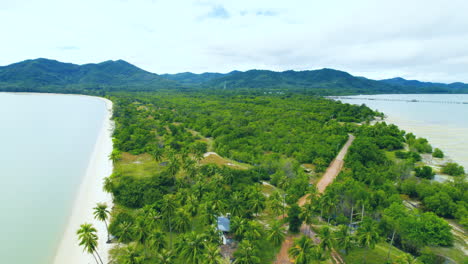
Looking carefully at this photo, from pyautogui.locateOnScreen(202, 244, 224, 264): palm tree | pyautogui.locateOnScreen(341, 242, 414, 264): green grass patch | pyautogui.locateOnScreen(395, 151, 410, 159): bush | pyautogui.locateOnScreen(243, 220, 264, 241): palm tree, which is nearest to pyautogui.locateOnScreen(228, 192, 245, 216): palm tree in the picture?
pyautogui.locateOnScreen(243, 220, 264, 241): palm tree

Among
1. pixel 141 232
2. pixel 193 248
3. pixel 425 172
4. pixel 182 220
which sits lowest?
pixel 425 172

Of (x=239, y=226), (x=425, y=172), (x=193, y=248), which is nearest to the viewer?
(x=193, y=248)

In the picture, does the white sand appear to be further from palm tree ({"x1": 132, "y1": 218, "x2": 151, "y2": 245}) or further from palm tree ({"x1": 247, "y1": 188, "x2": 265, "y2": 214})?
palm tree ({"x1": 247, "y1": 188, "x2": 265, "y2": 214})

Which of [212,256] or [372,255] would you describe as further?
[372,255]

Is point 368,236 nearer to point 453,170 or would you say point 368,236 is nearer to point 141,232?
point 141,232

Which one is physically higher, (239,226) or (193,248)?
(193,248)

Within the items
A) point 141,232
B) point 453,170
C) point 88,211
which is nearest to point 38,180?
point 88,211

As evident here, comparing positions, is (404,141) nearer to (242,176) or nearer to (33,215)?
(242,176)

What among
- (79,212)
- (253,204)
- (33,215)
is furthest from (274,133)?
(33,215)
